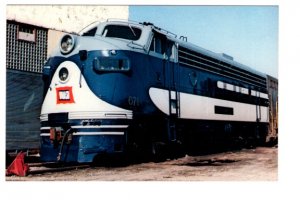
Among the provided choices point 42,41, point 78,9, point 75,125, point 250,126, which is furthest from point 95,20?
point 250,126

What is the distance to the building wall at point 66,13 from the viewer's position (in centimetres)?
898

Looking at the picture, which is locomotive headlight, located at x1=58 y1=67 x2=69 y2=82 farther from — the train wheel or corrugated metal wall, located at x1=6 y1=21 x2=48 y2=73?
the train wheel

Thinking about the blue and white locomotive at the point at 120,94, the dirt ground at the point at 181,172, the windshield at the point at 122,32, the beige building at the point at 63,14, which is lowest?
the dirt ground at the point at 181,172

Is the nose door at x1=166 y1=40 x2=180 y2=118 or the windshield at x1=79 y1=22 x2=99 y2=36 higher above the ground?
the windshield at x1=79 y1=22 x2=99 y2=36

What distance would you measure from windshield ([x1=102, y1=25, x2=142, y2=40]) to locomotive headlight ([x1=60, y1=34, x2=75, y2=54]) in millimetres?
768

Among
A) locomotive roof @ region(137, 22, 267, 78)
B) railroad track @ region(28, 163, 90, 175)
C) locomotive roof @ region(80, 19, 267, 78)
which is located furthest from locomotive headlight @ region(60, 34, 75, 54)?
railroad track @ region(28, 163, 90, 175)

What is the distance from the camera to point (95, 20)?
9391 mm

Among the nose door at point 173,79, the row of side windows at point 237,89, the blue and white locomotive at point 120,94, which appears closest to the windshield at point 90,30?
the blue and white locomotive at point 120,94

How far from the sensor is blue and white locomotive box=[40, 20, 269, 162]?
8.42 m

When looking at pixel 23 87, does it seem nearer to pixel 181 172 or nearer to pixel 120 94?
pixel 120 94

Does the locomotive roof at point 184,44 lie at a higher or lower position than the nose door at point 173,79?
higher

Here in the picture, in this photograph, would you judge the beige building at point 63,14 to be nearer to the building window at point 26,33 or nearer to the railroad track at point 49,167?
the building window at point 26,33
